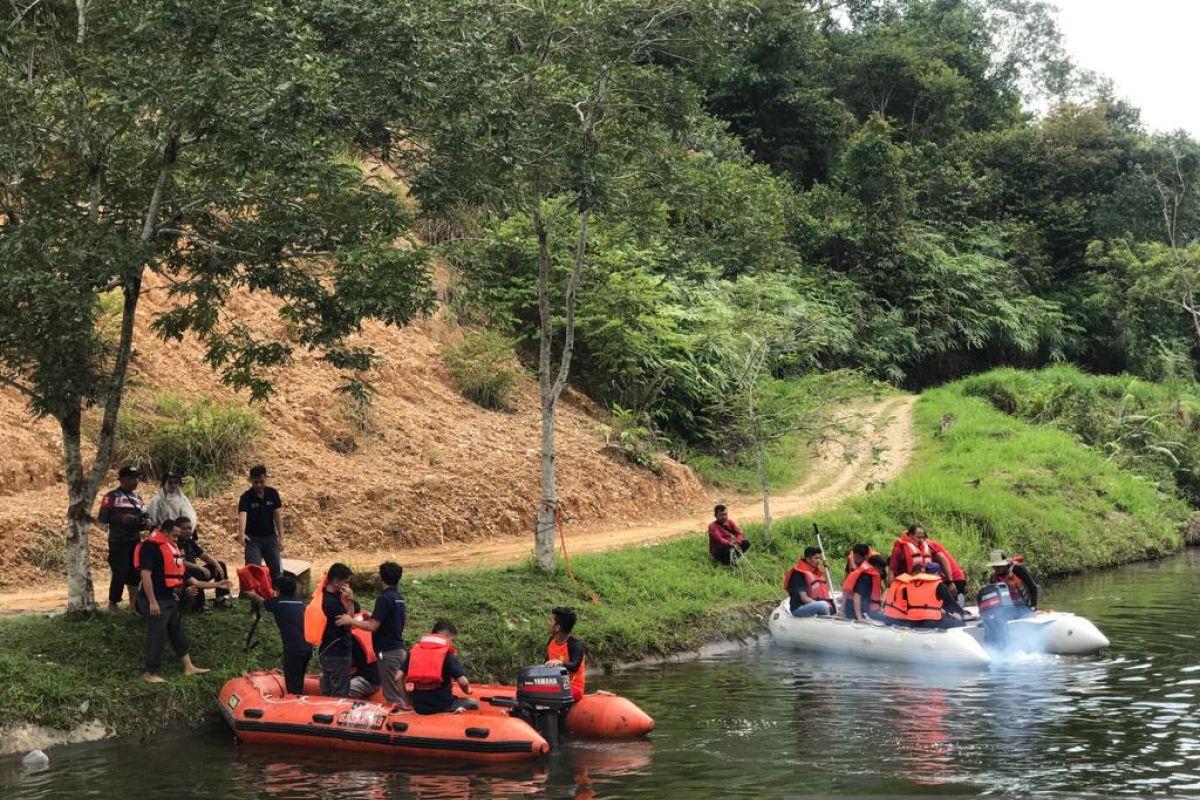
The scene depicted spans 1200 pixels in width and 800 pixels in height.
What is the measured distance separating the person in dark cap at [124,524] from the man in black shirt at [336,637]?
2666 millimetres

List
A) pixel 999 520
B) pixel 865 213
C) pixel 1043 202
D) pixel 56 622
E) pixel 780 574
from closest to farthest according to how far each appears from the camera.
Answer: pixel 56 622
pixel 780 574
pixel 999 520
pixel 865 213
pixel 1043 202

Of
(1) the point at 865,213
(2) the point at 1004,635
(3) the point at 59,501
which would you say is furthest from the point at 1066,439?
(3) the point at 59,501

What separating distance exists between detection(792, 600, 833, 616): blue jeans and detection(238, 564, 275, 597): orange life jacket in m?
8.42

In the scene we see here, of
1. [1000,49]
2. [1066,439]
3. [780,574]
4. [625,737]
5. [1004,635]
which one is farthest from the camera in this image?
[1000,49]

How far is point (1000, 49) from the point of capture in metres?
71.4

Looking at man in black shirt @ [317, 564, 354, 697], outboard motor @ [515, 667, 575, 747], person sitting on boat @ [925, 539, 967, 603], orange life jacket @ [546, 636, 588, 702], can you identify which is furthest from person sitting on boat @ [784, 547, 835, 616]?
man in black shirt @ [317, 564, 354, 697]

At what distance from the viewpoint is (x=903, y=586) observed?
64.2 feet

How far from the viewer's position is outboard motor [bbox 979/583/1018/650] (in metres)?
19.0

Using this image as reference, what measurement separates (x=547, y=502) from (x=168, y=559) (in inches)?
264

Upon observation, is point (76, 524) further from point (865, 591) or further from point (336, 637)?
point (865, 591)

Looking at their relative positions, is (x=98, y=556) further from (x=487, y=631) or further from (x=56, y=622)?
(x=487, y=631)

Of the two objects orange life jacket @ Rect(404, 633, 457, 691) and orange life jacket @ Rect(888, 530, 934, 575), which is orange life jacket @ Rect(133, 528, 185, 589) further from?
orange life jacket @ Rect(888, 530, 934, 575)

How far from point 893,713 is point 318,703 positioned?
6.50 meters

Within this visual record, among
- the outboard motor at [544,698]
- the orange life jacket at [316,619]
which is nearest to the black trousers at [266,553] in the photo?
the orange life jacket at [316,619]
